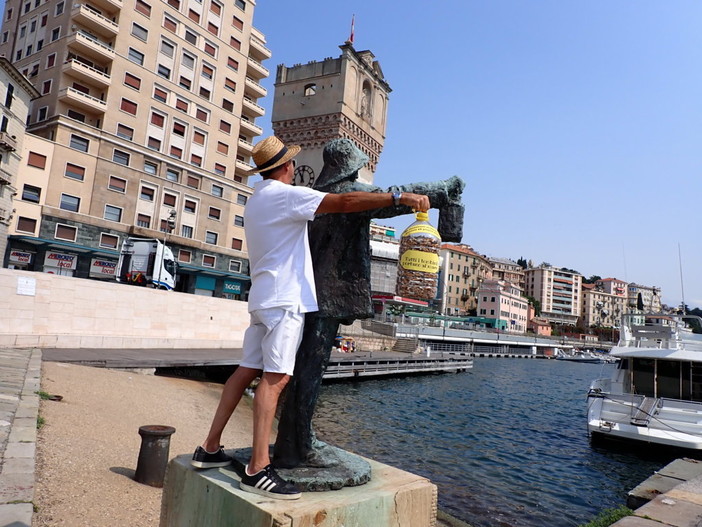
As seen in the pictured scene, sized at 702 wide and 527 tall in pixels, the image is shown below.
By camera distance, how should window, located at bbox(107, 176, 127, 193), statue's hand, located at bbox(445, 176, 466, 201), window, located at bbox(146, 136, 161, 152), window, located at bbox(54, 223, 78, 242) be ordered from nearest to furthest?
statue's hand, located at bbox(445, 176, 466, 201) → window, located at bbox(54, 223, 78, 242) → window, located at bbox(107, 176, 127, 193) → window, located at bbox(146, 136, 161, 152)

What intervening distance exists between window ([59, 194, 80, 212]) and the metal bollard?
29784 millimetres

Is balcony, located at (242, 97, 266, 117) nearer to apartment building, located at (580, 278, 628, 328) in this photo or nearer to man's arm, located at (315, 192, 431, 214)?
man's arm, located at (315, 192, 431, 214)

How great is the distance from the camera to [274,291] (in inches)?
102

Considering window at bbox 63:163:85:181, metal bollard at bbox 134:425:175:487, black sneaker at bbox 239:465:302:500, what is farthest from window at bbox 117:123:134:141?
black sneaker at bbox 239:465:302:500

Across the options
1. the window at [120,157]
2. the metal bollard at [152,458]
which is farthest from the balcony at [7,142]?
the metal bollard at [152,458]

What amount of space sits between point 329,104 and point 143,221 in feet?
81.3

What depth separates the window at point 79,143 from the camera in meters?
31.0

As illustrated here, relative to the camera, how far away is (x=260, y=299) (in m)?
2.59

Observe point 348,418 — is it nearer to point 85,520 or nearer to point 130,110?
point 85,520

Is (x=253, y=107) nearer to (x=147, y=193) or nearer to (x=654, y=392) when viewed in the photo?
(x=147, y=193)

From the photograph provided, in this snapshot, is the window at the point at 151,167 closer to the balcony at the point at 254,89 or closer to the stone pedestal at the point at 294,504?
the balcony at the point at 254,89

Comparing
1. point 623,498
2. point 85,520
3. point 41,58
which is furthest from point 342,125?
point 85,520

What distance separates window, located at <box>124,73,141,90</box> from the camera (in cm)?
3390

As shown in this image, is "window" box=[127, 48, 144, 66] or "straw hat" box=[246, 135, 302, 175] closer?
"straw hat" box=[246, 135, 302, 175]
